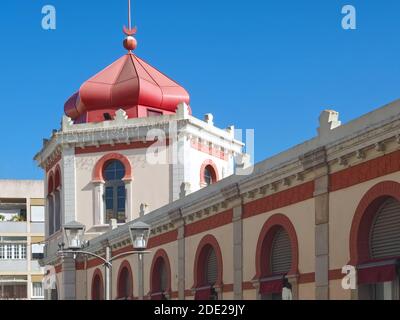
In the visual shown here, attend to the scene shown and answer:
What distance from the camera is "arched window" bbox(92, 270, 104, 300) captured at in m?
36.6

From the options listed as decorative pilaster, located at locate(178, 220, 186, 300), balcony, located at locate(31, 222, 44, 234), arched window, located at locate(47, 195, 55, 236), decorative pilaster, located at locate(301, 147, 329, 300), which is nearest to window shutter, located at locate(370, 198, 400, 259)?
decorative pilaster, located at locate(301, 147, 329, 300)

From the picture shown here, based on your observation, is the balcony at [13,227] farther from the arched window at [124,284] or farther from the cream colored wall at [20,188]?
the arched window at [124,284]

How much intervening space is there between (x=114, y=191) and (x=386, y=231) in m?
23.5

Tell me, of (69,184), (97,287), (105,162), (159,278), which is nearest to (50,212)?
(69,184)

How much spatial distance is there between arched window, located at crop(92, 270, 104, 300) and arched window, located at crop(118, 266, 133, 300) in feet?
8.50

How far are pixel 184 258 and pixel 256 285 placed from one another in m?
5.58

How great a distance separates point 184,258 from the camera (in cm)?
2758

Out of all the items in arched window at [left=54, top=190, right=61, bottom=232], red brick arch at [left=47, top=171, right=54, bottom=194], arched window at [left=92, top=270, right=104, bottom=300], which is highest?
red brick arch at [left=47, top=171, right=54, bottom=194]

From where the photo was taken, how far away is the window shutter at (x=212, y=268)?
2581 centimetres

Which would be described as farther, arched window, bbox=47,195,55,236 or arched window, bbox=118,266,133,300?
arched window, bbox=47,195,55,236

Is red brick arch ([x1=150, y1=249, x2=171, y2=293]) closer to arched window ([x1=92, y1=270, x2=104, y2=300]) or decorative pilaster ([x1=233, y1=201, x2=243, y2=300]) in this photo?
decorative pilaster ([x1=233, y1=201, x2=243, y2=300])

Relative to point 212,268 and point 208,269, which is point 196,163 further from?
point 212,268
